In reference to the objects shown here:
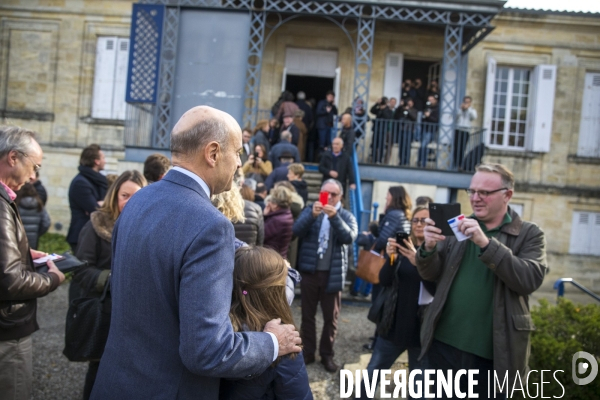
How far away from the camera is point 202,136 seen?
6.43 feet

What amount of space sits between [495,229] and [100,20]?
14.3 meters

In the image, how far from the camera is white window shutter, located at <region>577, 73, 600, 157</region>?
15078 millimetres

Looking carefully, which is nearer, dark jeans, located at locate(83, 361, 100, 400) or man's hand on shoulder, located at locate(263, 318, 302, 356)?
man's hand on shoulder, located at locate(263, 318, 302, 356)

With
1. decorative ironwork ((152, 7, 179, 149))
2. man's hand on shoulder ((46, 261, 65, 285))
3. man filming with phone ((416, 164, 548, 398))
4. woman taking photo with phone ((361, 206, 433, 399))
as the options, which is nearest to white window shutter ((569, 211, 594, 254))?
decorative ironwork ((152, 7, 179, 149))

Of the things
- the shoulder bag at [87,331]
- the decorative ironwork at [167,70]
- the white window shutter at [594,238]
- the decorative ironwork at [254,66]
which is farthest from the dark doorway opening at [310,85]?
the shoulder bag at [87,331]

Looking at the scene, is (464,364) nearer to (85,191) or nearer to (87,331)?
(87,331)

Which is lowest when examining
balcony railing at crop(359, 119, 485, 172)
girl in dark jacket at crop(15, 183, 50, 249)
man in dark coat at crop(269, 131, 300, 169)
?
girl in dark jacket at crop(15, 183, 50, 249)

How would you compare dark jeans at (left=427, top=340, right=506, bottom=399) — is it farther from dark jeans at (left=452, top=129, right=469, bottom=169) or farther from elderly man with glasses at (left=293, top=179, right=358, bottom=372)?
dark jeans at (left=452, top=129, right=469, bottom=169)

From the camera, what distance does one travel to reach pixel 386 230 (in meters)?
6.36

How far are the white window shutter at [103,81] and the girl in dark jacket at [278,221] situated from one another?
35.2ft

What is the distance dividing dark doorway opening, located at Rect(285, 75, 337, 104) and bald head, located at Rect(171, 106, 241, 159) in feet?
50.1

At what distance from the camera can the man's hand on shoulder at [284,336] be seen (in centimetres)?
203

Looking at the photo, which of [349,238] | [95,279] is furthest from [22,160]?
[349,238]

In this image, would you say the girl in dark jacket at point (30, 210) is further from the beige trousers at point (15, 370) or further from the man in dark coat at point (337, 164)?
the man in dark coat at point (337, 164)
